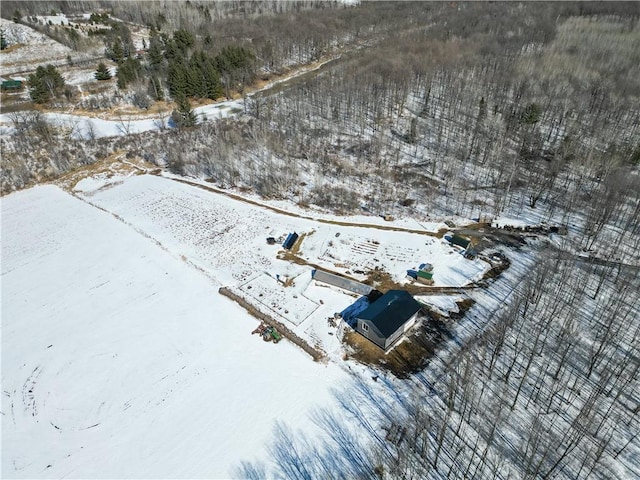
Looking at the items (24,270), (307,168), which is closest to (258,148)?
(307,168)

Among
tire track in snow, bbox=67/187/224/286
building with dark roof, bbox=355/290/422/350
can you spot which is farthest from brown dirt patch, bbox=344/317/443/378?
tire track in snow, bbox=67/187/224/286

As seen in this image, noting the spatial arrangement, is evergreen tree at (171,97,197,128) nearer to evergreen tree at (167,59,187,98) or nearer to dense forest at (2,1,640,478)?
dense forest at (2,1,640,478)

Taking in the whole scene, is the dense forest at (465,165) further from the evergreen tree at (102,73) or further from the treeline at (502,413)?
the evergreen tree at (102,73)

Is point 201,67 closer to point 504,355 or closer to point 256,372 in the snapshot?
point 256,372

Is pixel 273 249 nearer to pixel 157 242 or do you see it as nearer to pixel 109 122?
pixel 157 242

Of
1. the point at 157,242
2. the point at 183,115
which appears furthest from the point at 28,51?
the point at 157,242
